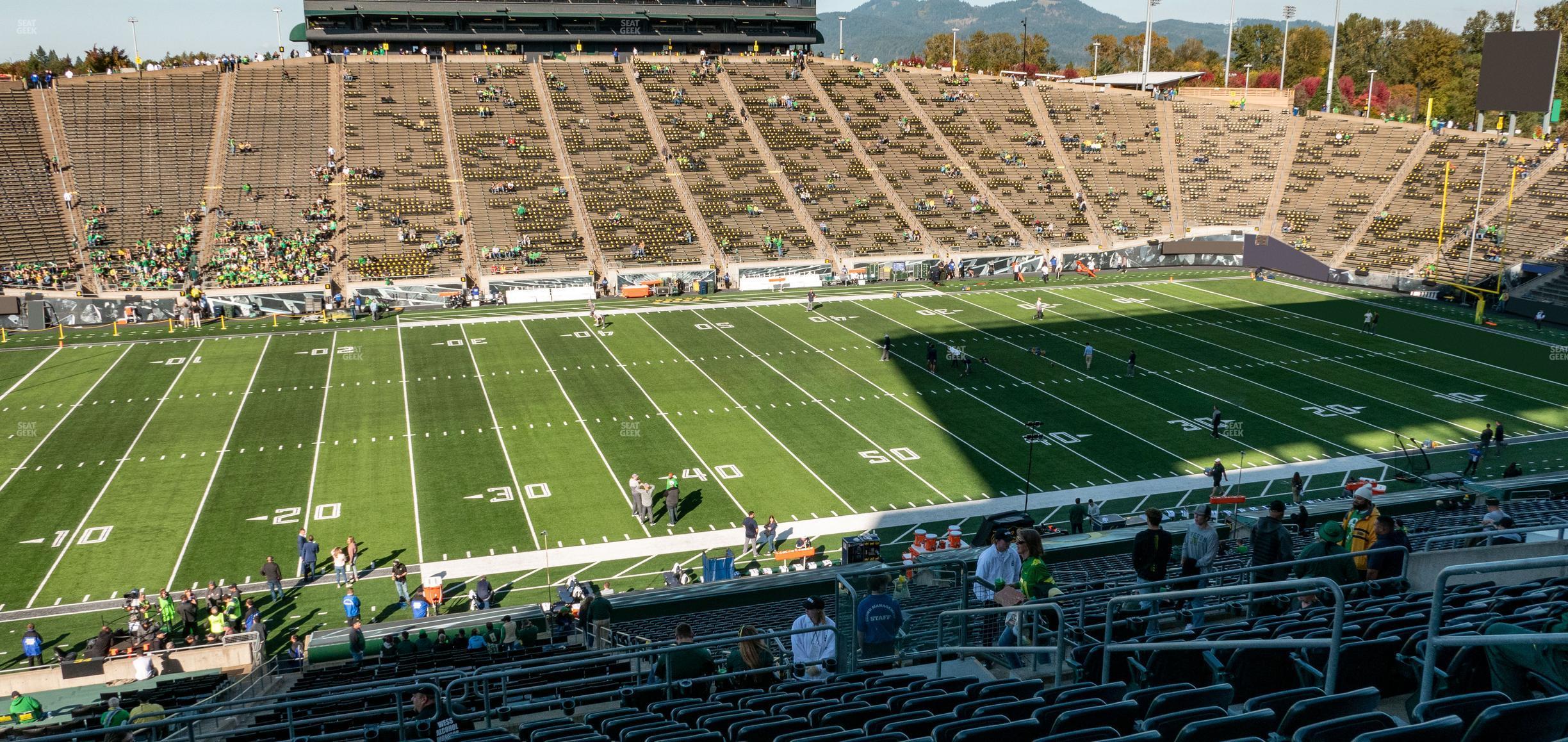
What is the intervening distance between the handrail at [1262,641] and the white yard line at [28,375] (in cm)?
3791

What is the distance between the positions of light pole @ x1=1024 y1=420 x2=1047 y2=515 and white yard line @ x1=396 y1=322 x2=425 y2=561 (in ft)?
44.5

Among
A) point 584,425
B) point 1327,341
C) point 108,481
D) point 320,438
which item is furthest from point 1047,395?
point 108,481

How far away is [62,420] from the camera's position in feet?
108

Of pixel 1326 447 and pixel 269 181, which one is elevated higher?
pixel 269 181

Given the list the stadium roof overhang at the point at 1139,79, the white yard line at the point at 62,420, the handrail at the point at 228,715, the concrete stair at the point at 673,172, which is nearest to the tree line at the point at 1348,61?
the stadium roof overhang at the point at 1139,79

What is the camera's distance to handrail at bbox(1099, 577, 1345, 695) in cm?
641

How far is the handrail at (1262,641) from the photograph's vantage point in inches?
252

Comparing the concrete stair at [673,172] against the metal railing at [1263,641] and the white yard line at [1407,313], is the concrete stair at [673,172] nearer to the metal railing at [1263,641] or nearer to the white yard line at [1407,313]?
the white yard line at [1407,313]

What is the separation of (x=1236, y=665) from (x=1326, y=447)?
25.5 meters

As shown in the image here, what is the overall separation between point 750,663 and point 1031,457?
1895 cm

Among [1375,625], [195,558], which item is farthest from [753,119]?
[1375,625]

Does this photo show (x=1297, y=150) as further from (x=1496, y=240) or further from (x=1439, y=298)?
(x=1439, y=298)

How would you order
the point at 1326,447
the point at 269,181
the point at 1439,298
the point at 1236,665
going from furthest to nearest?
1. the point at 269,181
2. the point at 1439,298
3. the point at 1326,447
4. the point at 1236,665

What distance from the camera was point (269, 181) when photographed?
191 feet
